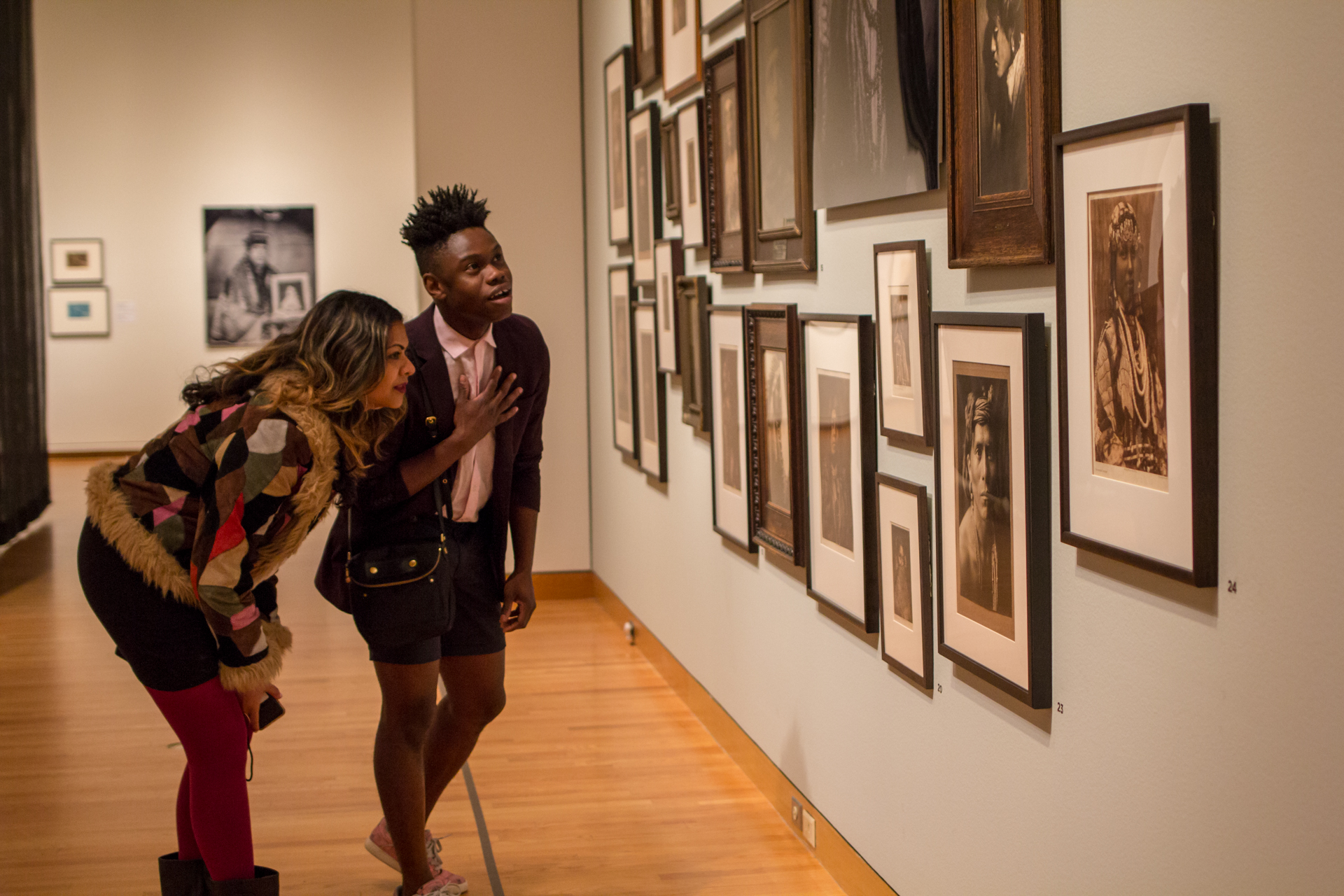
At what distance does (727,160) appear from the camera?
427 cm

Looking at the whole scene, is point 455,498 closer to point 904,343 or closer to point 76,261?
point 904,343

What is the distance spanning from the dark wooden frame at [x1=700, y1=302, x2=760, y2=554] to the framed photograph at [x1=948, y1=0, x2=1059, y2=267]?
1.68 m

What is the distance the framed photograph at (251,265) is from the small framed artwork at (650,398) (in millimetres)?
9905

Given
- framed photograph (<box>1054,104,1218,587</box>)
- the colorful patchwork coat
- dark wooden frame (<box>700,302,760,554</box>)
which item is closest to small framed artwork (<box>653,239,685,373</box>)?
dark wooden frame (<box>700,302,760,554</box>)

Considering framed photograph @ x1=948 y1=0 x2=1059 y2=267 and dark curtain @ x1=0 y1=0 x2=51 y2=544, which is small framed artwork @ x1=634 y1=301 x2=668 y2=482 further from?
dark curtain @ x1=0 y1=0 x2=51 y2=544

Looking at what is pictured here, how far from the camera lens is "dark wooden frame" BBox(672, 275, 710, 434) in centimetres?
472

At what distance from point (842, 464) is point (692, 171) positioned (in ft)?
6.05

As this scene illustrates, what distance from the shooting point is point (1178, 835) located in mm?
1934

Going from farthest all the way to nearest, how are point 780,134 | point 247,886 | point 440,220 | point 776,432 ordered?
point 776,432, point 780,134, point 440,220, point 247,886

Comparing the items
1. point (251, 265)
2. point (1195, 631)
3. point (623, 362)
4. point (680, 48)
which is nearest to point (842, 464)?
point (1195, 631)

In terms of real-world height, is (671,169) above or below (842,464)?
above

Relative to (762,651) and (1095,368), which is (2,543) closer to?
(762,651)

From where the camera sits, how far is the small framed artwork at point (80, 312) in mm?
14789

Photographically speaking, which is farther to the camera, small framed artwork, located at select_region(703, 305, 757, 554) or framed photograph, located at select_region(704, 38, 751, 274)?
small framed artwork, located at select_region(703, 305, 757, 554)
